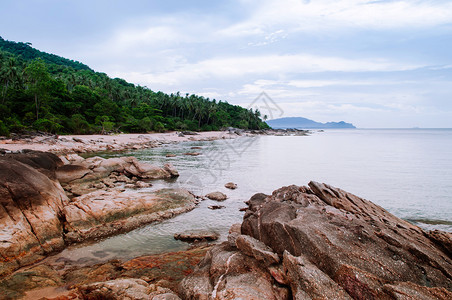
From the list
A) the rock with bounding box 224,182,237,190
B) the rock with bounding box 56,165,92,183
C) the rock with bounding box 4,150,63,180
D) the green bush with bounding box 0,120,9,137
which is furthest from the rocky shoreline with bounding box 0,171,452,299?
the green bush with bounding box 0,120,9,137

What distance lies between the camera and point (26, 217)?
27.9 ft

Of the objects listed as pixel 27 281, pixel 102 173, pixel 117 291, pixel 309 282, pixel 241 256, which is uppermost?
pixel 309 282

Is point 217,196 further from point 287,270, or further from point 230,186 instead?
point 287,270

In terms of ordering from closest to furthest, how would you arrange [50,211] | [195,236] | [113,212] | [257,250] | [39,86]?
[257,250] < [50,211] < [195,236] < [113,212] < [39,86]

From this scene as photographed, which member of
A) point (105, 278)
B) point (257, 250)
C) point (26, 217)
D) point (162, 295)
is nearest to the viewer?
point (162, 295)

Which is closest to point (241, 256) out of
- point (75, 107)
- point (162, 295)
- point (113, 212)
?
point (162, 295)

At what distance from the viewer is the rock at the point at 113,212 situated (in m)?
9.87

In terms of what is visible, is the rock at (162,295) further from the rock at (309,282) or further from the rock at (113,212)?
the rock at (113,212)

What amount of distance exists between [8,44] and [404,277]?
194 m

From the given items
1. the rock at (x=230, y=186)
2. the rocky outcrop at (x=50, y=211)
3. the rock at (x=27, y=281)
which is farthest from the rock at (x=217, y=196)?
the rock at (x=27, y=281)

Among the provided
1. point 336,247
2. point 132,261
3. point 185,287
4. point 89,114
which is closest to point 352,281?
point 336,247

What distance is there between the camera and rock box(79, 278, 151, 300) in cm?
539

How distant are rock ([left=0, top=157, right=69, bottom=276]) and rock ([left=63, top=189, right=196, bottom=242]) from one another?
55 cm

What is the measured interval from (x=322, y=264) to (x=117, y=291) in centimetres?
462
